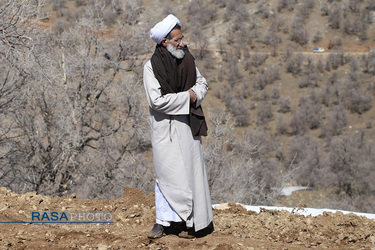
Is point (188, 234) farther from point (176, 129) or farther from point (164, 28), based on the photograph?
point (164, 28)

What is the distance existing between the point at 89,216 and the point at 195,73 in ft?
6.00

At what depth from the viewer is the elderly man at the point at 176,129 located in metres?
3.31

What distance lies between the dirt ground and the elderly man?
257 millimetres

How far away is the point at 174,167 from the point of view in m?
3.38

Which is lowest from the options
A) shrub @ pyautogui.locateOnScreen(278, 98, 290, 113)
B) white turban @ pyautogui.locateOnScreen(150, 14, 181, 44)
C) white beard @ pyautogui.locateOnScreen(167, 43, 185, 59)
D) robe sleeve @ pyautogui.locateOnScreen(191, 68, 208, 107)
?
shrub @ pyautogui.locateOnScreen(278, 98, 290, 113)

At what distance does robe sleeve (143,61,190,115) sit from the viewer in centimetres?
326

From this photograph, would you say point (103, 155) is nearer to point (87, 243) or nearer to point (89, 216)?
point (89, 216)

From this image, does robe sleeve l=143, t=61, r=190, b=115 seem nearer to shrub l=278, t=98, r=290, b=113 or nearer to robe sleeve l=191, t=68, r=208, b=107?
robe sleeve l=191, t=68, r=208, b=107

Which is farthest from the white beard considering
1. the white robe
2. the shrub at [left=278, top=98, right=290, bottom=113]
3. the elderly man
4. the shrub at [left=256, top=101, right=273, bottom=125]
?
the shrub at [left=278, top=98, right=290, bottom=113]

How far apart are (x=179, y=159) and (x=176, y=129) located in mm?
236

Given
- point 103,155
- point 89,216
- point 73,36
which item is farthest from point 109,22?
point 89,216

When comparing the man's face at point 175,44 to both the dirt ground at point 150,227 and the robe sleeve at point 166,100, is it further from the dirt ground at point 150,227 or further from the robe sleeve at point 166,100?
the dirt ground at point 150,227

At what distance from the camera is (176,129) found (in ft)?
11.1
